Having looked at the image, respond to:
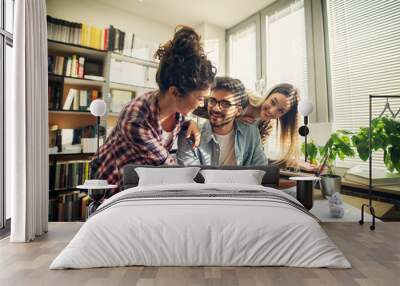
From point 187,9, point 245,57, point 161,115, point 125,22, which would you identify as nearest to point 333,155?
point 245,57

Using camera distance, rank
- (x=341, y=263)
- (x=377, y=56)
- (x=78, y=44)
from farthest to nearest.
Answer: (x=78, y=44), (x=377, y=56), (x=341, y=263)

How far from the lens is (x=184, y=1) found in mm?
4375

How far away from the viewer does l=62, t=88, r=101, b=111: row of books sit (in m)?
4.19

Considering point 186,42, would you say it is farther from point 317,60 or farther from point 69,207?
point 69,207

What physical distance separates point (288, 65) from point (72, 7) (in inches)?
116

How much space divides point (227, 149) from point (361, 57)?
6.70ft

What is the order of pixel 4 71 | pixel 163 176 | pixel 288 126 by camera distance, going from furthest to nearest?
1. pixel 288 126
2. pixel 163 176
3. pixel 4 71

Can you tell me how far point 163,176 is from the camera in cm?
399

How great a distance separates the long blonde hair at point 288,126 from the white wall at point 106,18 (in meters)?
1.70

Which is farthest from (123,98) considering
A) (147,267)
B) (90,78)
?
(147,267)

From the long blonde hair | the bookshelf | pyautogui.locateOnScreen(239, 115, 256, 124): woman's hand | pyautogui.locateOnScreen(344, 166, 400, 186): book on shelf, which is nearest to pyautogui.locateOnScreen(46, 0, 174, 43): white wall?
the bookshelf

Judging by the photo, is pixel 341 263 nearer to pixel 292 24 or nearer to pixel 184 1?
pixel 292 24

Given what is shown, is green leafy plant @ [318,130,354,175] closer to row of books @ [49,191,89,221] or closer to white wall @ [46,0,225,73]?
white wall @ [46,0,225,73]

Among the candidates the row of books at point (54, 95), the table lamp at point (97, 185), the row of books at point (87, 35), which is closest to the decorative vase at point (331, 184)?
the table lamp at point (97, 185)
